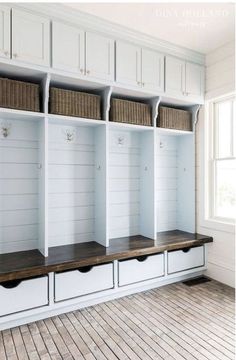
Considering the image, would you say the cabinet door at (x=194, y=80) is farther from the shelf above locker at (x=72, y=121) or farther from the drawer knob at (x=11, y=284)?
the drawer knob at (x=11, y=284)

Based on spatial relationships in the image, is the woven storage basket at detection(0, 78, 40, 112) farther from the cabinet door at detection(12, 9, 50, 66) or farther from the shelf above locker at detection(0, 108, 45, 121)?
the cabinet door at detection(12, 9, 50, 66)

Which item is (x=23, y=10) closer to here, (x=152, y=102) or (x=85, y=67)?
(x=85, y=67)

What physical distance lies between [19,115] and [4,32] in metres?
0.69

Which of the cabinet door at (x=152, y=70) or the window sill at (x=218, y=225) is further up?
the cabinet door at (x=152, y=70)

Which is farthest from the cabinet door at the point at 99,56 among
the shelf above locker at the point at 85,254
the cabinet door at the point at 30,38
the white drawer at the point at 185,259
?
the white drawer at the point at 185,259

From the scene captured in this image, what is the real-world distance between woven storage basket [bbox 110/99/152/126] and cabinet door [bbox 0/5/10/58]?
3.72ft

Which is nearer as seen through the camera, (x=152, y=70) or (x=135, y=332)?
(x=135, y=332)

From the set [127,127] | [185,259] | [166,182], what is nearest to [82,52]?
[127,127]

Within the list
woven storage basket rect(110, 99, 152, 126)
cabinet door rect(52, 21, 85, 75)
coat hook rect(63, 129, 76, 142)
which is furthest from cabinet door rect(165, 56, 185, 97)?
coat hook rect(63, 129, 76, 142)

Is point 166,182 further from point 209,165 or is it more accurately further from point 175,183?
point 209,165

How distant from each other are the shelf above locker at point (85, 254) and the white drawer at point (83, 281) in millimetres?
145

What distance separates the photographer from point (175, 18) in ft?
8.57

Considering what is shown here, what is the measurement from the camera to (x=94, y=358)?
6.26ft

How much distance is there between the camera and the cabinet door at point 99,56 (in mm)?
2598
